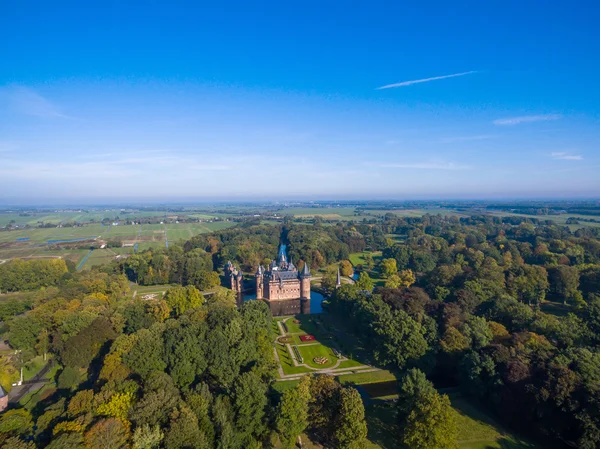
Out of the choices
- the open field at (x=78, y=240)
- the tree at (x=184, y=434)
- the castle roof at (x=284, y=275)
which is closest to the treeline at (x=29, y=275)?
the open field at (x=78, y=240)

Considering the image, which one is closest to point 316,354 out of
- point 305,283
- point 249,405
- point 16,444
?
point 249,405

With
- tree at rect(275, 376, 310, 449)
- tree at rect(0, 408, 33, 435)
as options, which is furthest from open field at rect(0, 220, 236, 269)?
tree at rect(275, 376, 310, 449)

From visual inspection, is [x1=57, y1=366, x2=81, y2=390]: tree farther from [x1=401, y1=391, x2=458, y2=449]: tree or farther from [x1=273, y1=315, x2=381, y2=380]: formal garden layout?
[x1=401, y1=391, x2=458, y2=449]: tree

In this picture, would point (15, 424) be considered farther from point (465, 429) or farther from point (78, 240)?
point (78, 240)

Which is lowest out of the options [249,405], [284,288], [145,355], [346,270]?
[346,270]

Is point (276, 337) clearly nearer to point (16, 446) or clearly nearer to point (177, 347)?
point (177, 347)

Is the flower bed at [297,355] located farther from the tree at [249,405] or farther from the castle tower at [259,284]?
the castle tower at [259,284]

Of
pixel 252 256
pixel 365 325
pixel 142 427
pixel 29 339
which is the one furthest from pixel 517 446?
pixel 252 256
